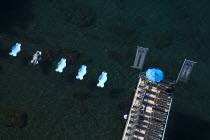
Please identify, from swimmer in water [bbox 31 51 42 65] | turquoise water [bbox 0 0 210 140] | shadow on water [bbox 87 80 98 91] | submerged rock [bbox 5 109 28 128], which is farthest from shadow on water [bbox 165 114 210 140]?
swimmer in water [bbox 31 51 42 65]

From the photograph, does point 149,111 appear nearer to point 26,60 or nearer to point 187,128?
point 187,128

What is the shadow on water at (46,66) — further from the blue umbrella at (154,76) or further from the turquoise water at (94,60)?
the blue umbrella at (154,76)

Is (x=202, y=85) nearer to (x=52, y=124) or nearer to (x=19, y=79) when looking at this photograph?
(x=52, y=124)

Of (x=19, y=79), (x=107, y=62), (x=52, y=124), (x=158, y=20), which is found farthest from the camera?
(x=158, y=20)

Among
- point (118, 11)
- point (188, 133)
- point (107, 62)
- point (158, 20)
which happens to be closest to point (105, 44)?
point (107, 62)

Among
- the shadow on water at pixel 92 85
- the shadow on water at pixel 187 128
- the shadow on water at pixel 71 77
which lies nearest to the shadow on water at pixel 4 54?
the shadow on water at pixel 71 77

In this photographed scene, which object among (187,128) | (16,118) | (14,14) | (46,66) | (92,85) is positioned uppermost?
(14,14)

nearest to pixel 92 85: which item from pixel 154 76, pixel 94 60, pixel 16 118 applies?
pixel 94 60
